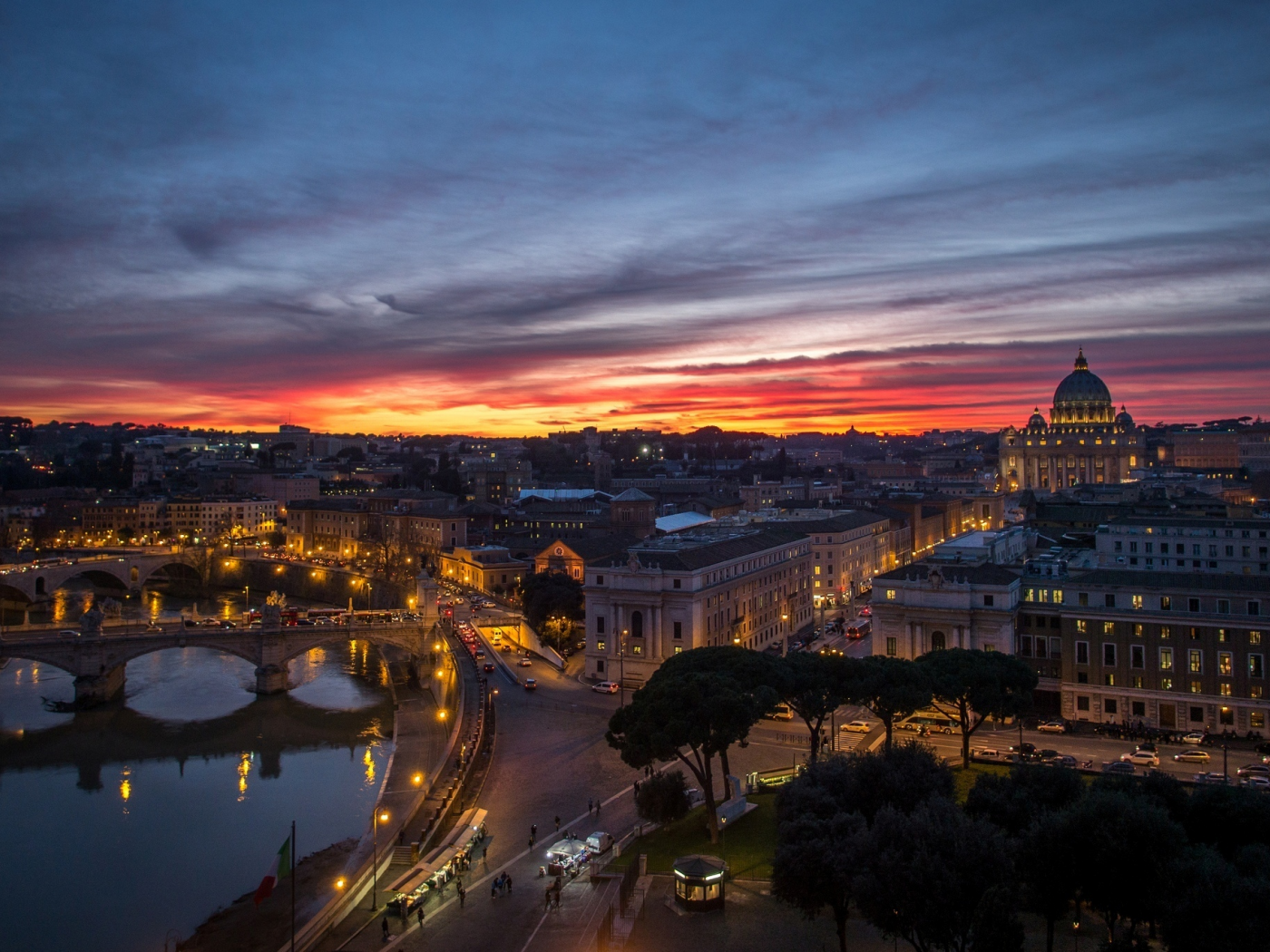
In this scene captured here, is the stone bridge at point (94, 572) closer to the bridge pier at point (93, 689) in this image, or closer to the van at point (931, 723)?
the bridge pier at point (93, 689)

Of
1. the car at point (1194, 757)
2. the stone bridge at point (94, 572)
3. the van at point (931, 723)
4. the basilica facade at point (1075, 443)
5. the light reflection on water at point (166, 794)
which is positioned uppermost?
the basilica facade at point (1075, 443)

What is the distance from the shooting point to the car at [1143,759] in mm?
26844

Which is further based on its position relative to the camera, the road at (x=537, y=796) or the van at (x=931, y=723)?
the van at (x=931, y=723)

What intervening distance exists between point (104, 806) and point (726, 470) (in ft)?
431

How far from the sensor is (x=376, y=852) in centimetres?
2212

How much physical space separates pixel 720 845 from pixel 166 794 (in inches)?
757

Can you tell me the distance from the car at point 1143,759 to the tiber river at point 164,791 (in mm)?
21226

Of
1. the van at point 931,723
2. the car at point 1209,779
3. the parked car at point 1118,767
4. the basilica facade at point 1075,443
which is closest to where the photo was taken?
the car at point 1209,779

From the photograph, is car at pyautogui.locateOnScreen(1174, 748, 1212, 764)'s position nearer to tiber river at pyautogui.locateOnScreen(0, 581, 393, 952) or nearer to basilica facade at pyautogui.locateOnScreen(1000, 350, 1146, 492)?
tiber river at pyautogui.locateOnScreen(0, 581, 393, 952)

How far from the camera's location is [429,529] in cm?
7819

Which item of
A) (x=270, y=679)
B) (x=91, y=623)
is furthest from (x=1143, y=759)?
(x=91, y=623)

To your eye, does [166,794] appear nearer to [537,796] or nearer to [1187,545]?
[537,796]

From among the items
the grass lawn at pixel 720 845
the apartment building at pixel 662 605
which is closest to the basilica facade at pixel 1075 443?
the apartment building at pixel 662 605

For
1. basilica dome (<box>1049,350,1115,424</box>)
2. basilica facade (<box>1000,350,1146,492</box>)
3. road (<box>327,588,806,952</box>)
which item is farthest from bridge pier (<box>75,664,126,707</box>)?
basilica dome (<box>1049,350,1115,424</box>)
